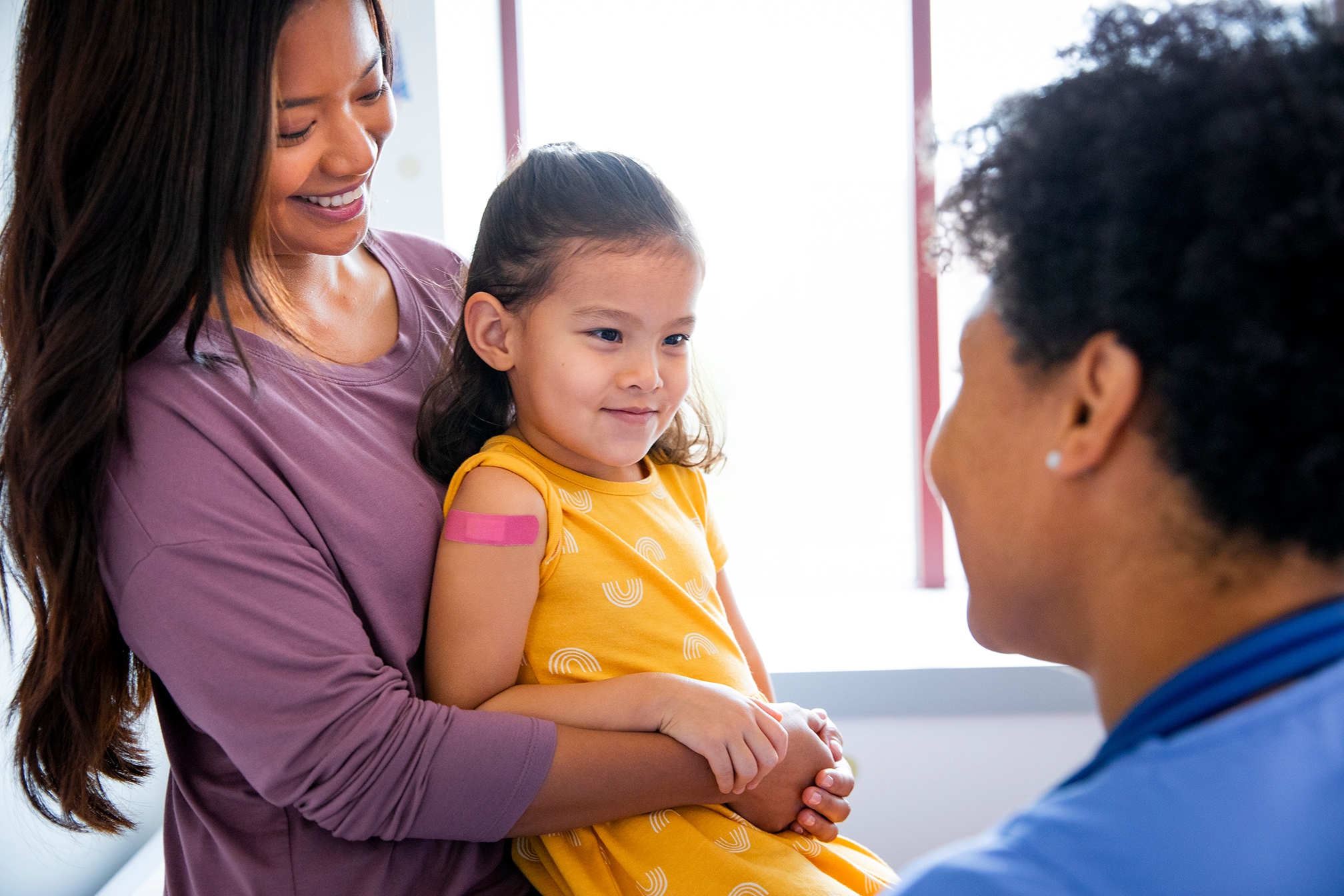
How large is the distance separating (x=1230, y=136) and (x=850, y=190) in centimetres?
231

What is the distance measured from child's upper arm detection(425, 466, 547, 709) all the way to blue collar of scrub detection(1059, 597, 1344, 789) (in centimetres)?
72

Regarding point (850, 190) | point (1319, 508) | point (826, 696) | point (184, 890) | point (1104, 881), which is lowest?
point (826, 696)

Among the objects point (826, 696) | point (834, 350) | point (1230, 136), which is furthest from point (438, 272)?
point (834, 350)

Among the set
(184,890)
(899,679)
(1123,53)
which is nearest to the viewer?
(1123,53)

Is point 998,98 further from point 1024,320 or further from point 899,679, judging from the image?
point 899,679

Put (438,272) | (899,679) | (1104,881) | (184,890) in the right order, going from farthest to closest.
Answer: (899,679), (438,272), (184,890), (1104,881)

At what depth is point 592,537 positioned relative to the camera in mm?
1287

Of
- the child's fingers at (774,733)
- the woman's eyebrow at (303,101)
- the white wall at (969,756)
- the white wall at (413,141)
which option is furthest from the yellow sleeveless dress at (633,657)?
the white wall at (413,141)

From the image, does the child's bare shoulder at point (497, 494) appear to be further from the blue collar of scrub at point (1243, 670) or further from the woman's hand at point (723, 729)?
the blue collar of scrub at point (1243, 670)

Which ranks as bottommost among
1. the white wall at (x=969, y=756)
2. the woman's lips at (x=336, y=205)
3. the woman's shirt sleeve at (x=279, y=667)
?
the white wall at (x=969, y=756)

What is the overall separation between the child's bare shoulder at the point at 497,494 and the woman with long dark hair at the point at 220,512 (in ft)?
0.22

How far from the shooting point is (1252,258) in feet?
1.95

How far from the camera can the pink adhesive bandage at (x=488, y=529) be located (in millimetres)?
1186

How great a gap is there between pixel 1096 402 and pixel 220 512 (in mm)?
799
